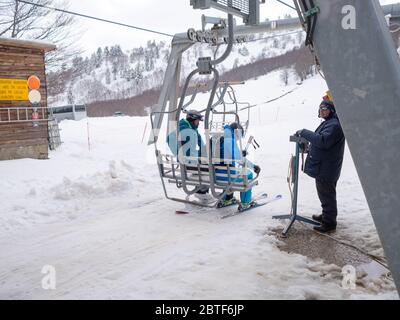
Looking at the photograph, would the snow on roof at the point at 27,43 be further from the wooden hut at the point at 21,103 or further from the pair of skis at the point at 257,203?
the pair of skis at the point at 257,203

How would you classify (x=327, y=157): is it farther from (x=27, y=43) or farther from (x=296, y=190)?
(x=27, y=43)

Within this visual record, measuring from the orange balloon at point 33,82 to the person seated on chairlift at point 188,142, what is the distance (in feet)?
21.1

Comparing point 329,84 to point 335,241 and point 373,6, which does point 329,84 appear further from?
point 335,241

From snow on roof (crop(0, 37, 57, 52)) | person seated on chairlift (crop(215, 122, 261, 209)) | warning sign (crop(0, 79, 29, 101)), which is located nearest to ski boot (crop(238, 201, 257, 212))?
person seated on chairlift (crop(215, 122, 261, 209))

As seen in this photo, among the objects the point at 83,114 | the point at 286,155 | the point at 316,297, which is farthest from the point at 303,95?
the point at 316,297

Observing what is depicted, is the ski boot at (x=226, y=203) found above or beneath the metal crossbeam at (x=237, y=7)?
beneath

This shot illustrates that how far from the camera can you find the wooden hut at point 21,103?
10617mm

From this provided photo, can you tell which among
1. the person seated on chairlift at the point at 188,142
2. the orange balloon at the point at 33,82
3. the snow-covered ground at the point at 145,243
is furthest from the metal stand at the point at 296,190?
the orange balloon at the point at 33,82

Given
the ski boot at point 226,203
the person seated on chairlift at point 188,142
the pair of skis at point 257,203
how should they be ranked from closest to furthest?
the person seated on chairlift at point 188,142 < the pair of skis at point 257,203 < the ski boot at point 226,203

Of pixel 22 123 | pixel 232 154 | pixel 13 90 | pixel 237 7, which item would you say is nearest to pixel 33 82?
pixel 13 90

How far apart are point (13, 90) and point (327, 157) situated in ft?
29.6

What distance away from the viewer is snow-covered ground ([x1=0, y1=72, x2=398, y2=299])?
3748mm

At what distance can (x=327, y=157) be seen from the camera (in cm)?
521
